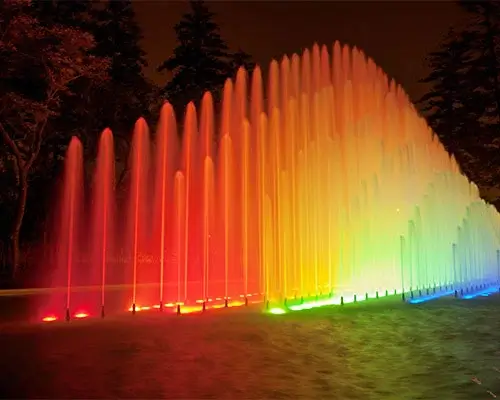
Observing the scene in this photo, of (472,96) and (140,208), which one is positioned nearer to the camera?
(140,208)

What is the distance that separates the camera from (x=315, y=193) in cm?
1616

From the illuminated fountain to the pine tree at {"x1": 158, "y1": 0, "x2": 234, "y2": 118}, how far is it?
41.1 feet

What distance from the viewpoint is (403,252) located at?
17.0m

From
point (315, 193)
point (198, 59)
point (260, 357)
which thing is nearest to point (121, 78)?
point (198, 59)

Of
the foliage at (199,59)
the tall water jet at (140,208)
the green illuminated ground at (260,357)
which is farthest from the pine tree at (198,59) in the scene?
the green illuminated ground at (260,357)

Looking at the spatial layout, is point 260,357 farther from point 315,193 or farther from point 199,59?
point 199,59

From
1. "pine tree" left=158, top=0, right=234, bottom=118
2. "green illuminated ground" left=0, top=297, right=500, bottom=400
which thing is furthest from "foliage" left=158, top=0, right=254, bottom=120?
"green illuminated ground" left=0, top=297, right=500, bottom=400

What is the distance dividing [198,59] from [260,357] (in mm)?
29300

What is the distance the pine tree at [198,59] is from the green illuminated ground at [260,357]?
24697mm

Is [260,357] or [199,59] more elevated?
[199,59]

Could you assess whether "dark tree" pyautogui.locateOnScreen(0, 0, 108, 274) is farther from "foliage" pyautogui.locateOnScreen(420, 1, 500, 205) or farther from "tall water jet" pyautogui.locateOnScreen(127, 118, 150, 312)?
"foliage" pyautogui.locateOnScreen(420, 1, 500, 205)

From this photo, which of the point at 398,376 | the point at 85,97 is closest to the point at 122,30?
the point at 85,97

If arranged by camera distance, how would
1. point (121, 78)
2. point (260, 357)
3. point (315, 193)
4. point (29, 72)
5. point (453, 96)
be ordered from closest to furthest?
1. point (260, 357)
2. point (315, 193)
3. point (29, 72)
4. point (121, 78)
5. point (453, 96)

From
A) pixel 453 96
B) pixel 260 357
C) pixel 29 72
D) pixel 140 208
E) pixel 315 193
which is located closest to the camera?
pixel 260 357
